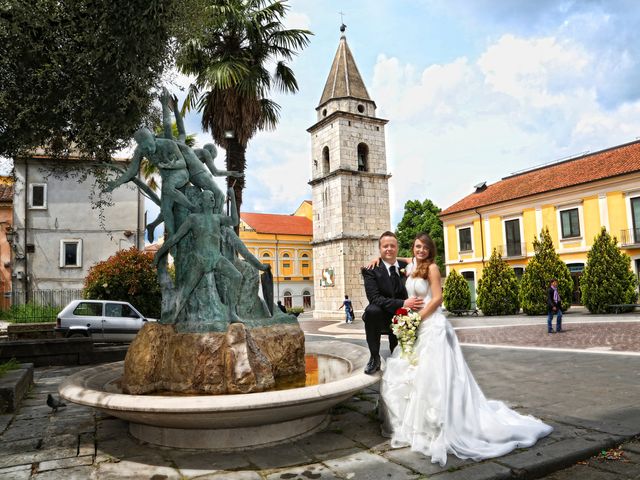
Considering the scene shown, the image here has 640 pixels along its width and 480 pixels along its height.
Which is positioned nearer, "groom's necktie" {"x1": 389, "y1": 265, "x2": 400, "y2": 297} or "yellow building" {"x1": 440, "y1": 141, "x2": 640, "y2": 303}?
"groom's necktie" {"x1": 389, "y1": 265, "x2": 400, "y2": 297}

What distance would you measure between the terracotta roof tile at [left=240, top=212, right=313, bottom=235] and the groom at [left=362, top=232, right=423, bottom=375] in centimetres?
5100

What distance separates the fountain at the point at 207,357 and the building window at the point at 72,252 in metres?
20.8

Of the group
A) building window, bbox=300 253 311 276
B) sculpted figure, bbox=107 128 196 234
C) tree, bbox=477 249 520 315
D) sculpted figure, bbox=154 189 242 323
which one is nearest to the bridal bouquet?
sculpted figure, bbox=154 189 242 323

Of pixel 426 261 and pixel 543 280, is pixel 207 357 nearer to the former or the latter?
pixel 426 261

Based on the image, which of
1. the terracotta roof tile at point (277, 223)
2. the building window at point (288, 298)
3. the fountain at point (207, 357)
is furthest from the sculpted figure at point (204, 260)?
the building window at point (288, 298)

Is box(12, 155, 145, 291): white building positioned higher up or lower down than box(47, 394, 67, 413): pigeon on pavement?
higher up

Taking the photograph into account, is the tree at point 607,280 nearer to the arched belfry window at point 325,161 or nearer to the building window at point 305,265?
the arched belfry window at point 325,161

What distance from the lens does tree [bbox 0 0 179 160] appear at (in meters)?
7.59

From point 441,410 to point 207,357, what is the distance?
2.17 metres

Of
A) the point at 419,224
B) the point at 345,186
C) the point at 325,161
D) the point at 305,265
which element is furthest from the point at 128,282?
the point at 305,265

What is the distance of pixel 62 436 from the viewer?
4641mm

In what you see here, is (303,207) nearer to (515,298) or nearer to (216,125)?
(515,298)

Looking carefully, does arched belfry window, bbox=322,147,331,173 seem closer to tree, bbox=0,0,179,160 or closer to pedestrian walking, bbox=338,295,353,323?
pedestrian walking, bbox=338,295,353,323

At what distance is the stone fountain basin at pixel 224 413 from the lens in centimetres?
361
